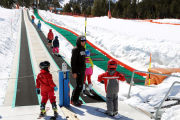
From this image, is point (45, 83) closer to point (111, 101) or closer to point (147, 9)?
point (111, 101)

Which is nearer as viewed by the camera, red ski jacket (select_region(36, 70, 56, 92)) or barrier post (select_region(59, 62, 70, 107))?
red ski jacket (select_region(36, 70, 56, 92))

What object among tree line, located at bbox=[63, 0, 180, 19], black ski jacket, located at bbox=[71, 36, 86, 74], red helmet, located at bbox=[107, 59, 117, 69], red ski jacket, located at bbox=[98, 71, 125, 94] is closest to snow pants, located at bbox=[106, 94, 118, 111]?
red ski jacket, located at bbox=[98, 71, 125, 94]

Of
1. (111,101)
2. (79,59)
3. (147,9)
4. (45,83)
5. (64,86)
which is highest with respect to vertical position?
(147,9)

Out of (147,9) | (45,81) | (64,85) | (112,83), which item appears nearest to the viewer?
(45,81)

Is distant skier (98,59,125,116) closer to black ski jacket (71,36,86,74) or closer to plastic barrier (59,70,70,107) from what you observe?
black ski jacket (71,36,86,74)

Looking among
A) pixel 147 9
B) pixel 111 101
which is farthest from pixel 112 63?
pixel 147 9

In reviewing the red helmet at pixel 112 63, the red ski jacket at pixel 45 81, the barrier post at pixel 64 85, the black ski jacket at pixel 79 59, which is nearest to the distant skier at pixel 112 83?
the red helmet at pixel 112 63

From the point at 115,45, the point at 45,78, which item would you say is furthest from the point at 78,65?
the point at 115,45

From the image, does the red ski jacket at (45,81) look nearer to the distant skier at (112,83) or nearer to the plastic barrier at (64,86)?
the plastic barrier at (64,86)

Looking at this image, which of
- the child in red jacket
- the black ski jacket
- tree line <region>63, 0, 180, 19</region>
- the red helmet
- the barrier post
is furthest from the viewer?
tree line <region>63, 0, 180, 19</region>

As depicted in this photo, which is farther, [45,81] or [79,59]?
[79,59]

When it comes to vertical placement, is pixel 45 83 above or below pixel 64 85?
above

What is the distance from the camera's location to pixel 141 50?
13.8 m

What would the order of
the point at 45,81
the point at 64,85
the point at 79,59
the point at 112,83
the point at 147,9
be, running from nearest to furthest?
the point at 45,81
the point at 112,83
the point at 64,85
the point at 79,59
the point at 147,9
